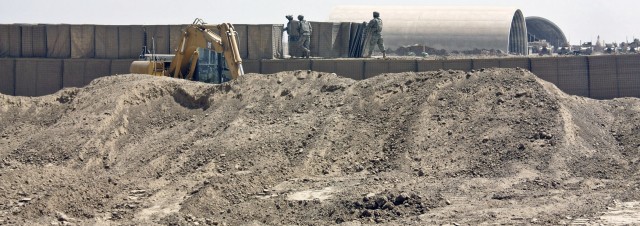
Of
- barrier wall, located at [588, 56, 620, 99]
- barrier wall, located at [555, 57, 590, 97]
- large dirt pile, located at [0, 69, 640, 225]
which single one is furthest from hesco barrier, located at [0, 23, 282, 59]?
barrier wall, located at [588, 56, 620, 99]

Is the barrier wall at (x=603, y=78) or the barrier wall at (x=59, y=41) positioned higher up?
the barrier wall at (x=59, y=41)

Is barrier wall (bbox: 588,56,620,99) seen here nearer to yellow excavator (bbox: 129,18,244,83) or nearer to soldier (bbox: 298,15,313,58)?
yellow excavator (bbox: 129,18,244,83)

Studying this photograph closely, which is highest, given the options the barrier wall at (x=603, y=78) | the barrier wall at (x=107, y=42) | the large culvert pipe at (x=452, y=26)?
the large culvert pipe at (x=452, y=26)

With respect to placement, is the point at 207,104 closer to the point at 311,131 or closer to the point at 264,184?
the point at 311,131

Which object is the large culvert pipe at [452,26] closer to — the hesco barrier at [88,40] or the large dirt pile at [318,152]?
the hesco barrier at [88,40]

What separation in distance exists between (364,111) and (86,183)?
18.1 ft

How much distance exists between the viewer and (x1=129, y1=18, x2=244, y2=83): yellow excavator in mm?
27188

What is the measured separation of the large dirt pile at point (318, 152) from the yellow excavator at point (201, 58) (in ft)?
10.8

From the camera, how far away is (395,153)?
19.4 m

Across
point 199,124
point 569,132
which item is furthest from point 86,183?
point 569,132

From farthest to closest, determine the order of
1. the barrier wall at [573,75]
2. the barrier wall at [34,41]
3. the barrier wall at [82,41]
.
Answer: the barrier wall at [34,41] → the barrier wall at [82,41] → the barrier wall at [573,75]

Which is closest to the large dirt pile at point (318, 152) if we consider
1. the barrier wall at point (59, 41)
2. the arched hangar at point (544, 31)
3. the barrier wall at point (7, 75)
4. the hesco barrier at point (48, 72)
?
the hesco barrier at point (48, 72)

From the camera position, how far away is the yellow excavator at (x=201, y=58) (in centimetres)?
2719

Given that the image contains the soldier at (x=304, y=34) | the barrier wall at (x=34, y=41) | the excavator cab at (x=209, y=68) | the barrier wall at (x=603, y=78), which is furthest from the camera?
the soldier at (x=304, y=34)
